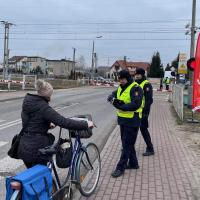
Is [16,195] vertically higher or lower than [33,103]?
lower

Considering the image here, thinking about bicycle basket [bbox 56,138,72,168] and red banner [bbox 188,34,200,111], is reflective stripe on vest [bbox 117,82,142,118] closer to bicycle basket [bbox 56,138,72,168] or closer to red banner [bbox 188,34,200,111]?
red banner [bbox 188,34,200,111]

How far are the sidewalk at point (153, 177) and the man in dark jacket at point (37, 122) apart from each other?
1411 mm

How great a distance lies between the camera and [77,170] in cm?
521

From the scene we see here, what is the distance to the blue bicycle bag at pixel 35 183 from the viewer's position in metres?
3.82

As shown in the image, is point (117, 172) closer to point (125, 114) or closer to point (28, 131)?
point (125, 114)

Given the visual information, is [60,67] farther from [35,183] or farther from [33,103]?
[35,183]

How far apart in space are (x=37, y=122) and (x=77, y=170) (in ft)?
3.24

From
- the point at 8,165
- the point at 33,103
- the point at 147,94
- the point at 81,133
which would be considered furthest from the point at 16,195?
the point at 147,94

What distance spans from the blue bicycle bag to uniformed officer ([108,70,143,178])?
2.50m

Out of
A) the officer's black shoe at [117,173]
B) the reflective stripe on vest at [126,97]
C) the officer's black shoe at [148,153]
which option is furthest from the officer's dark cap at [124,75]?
the officer's black shoe at [148,153]

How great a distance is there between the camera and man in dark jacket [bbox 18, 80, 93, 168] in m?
4.52

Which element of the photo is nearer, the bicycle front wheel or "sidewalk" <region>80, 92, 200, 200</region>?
the bicycle front wheel

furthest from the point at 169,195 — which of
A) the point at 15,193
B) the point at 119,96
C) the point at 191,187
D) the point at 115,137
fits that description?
the point at 115,137

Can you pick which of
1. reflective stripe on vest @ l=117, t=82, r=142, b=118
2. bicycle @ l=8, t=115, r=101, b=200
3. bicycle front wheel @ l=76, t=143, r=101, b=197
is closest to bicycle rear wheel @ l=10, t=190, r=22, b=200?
bicycle @ l=8, t=115, r=101, b=200
